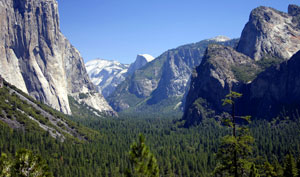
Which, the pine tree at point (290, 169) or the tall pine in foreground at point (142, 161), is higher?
the tall pine in foreground at point (142, 161)

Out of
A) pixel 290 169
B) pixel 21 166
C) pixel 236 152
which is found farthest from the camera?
pixel 290 169

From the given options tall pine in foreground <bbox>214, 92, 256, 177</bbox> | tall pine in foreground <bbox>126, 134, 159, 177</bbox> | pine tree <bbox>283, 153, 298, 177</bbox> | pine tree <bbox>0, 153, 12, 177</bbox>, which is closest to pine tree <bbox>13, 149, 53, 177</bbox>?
pine tree <bbox>0, 153, 12, 177</bbox>

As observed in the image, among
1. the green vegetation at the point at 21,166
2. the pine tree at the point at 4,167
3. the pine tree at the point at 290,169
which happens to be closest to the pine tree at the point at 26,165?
the green vegetation at the point at 21,166

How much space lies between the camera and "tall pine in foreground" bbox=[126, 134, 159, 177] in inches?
1487

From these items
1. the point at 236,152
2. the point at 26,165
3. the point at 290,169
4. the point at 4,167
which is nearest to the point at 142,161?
the point at 236,152

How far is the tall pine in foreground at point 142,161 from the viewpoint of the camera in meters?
37.8

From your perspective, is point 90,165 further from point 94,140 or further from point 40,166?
point 40,166

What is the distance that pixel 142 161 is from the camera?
38094mm

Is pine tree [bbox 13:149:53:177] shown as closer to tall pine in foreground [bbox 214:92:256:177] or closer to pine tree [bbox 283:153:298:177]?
tall pine in foreground [bbox 214:92:256:177]

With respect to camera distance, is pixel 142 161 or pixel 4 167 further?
pixel 4 167

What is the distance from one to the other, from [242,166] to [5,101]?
190m

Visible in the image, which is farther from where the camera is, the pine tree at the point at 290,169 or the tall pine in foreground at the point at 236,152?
the pine tree at the point at 290,169

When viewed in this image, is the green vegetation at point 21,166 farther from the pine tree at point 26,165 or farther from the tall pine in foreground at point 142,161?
the tall pine in foreground at point 142,161

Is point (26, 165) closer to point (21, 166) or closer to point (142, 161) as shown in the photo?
point (21, 166)
